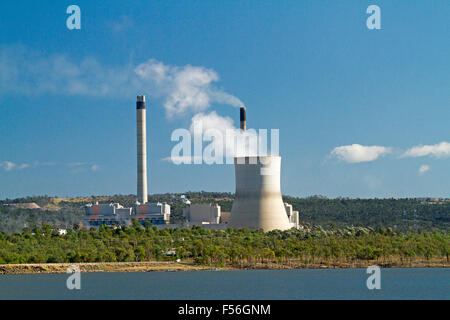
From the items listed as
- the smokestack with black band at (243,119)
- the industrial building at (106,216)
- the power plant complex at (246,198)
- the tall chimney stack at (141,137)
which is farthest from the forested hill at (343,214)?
the smokestack with black band at (243,119)

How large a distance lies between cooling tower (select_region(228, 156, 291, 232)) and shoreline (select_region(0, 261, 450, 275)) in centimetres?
1096

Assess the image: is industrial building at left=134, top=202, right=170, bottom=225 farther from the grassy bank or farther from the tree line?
the grassy bank

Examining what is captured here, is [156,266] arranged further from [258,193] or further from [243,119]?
[243,119]

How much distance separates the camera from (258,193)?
73188 millimetres

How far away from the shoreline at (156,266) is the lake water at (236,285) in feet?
4.96

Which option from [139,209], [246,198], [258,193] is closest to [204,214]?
[139,209]

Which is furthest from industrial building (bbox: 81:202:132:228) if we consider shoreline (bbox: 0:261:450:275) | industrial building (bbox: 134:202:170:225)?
shoreline (bbox: 0:261:450:275)

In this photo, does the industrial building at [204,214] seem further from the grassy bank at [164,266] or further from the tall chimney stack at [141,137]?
the grassy bank at [164,266]

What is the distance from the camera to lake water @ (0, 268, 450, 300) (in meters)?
41.5

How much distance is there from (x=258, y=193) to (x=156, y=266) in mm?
15864

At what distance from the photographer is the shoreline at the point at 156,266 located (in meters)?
57.8
